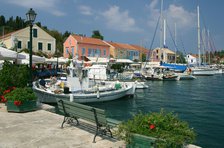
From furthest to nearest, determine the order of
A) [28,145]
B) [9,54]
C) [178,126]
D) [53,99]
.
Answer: [53,99], [9,54], [28,145], [178,126]

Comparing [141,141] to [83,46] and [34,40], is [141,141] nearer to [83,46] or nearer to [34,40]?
[34,40]

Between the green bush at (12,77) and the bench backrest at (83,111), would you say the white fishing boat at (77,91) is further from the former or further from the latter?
the bench backrest at (83,111)

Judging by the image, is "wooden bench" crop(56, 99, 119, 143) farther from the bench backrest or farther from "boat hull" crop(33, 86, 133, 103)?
"boat hull" crop(33, 86, 133, 103)

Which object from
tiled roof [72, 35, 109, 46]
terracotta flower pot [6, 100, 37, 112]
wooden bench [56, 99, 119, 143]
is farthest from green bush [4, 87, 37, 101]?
tiled roof [72, 35, 109, 46]

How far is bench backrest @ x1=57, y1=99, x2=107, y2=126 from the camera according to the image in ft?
20.4

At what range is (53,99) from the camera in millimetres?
17703

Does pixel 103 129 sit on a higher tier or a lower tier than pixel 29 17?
lower

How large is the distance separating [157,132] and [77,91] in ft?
46.3

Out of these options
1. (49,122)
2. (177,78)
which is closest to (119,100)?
(49,122)

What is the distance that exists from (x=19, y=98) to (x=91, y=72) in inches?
877

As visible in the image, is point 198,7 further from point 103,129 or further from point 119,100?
point 103,129

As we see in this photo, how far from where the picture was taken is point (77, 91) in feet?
60.8

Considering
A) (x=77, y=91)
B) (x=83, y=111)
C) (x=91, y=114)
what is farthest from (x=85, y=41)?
(x=91, y=114)

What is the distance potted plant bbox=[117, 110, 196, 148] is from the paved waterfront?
997 mm
